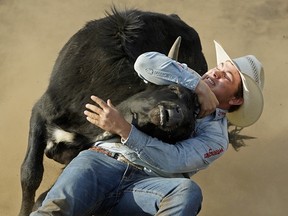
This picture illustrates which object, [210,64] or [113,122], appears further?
[210,64]

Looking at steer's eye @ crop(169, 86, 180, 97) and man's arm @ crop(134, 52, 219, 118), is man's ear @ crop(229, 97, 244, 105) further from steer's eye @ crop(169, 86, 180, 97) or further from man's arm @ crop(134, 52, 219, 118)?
steer's eye @ crop(169, 86, 180, 97)

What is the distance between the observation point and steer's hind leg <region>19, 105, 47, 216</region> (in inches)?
144

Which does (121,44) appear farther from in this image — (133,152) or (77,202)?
(77,202)

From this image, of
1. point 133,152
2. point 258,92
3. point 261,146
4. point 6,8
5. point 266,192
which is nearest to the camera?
point 133,152

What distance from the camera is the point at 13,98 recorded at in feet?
15.8

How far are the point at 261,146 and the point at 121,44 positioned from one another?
1.76 meters

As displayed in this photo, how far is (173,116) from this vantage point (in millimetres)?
2967

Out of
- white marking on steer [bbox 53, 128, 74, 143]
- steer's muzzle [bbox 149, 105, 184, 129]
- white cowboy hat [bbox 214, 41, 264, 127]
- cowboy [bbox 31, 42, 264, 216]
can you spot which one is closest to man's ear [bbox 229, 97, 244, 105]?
white cowboy hat [bbox 214, 41, 264, 127]

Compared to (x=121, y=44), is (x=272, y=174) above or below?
below

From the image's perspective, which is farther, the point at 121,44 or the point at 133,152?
the point at 121,44

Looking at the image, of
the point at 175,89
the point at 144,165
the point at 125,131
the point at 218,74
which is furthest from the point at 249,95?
the point at 125,131

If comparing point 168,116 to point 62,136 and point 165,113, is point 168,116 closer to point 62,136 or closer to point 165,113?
point 165,113


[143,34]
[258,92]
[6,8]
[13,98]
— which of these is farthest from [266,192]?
[6,8]

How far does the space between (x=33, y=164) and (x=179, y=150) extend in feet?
3.19
